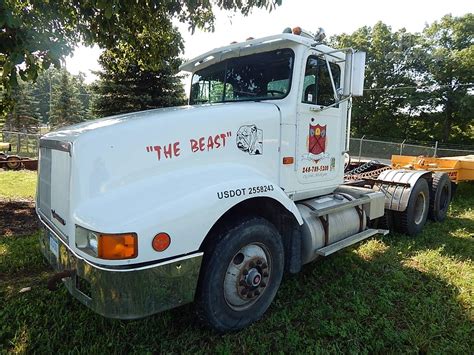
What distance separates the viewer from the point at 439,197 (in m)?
6.66

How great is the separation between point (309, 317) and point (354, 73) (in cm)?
245

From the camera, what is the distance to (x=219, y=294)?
2766 millimetres

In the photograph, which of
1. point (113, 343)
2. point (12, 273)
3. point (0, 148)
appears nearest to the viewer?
point (113, 343)

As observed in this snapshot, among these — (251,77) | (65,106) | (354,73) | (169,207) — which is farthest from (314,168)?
(65,106)

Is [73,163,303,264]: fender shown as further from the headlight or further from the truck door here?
the truck door

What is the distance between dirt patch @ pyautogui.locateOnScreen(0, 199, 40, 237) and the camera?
5.67 metres

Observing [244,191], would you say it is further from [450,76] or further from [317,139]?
[450,76]

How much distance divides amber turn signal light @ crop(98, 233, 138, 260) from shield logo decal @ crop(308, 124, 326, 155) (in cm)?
235

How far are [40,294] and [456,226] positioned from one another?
6756mm

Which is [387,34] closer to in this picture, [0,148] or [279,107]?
[0,148]

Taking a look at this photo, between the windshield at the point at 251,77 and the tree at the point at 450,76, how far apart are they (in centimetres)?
3428

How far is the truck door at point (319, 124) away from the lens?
3779 millimetres

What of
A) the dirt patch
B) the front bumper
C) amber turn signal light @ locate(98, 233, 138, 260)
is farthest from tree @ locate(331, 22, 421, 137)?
amber turn signal light @ locate(98, 233, 138, 260)

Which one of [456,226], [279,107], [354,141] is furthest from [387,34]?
[279,107]
